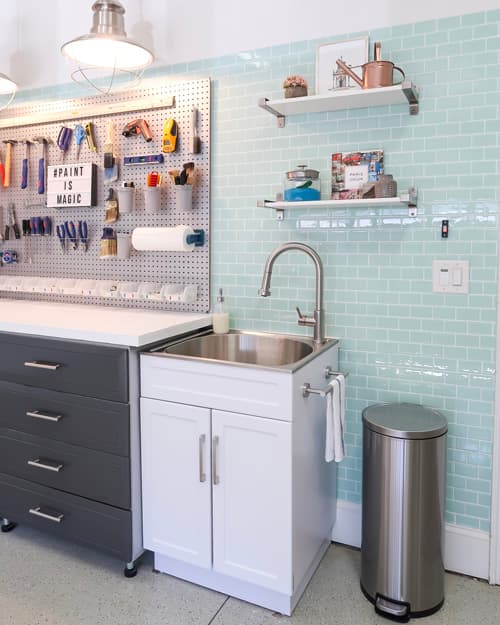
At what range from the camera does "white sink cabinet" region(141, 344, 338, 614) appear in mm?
1903

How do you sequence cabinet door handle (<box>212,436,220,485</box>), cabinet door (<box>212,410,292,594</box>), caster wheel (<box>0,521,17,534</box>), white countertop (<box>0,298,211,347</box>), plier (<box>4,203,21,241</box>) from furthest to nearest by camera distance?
plier (<box>4,203,21,241</box>), caster wheel (<box>0,521,17,534</box>), white countertop (<box>0,298,211,347</box>), cabinet door handle (<box>212,436,220,485</box>), cabinet door (<box>212,410,292,594</box>)

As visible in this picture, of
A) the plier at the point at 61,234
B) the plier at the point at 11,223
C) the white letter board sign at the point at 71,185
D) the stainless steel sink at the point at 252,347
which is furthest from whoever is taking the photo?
the plier at the point at 11,223

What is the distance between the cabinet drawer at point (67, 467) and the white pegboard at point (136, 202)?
87 centimetres

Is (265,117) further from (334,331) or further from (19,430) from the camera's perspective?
(19,430)

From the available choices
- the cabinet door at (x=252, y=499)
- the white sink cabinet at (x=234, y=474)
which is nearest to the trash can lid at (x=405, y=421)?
the white sink cabinet at (x=234, y=474)

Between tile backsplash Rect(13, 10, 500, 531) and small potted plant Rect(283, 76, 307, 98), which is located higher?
small potted plant Rect(283, 76, 307, 98)

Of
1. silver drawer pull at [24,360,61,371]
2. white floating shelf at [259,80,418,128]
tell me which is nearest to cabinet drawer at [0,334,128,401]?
silver drawer pull at [24,360,61,371]

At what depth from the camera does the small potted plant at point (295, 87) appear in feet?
7.36

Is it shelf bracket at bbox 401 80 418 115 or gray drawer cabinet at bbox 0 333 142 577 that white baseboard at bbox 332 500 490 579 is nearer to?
gray drawer cabinet at bbox 0 333 142 577

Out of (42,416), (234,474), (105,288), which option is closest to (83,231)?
(105,288)

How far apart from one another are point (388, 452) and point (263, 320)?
87 cm

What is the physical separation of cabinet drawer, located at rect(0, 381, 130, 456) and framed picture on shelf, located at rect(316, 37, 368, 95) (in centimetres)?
151

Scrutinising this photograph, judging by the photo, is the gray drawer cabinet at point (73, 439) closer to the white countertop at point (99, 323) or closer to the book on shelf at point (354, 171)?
the white countertop at point (99, 323)

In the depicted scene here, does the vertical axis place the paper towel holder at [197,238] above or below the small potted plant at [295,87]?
below
